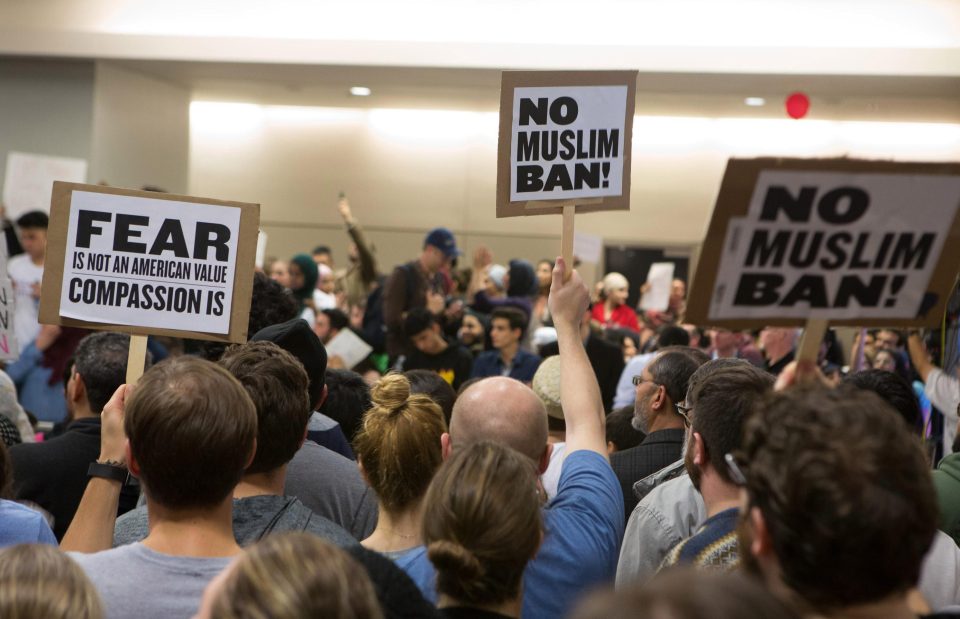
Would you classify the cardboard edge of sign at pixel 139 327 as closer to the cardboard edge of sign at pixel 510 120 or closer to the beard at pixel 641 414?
the cardboard edge of sign at pixel 510 120

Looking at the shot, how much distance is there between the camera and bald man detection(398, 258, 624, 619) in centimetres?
234

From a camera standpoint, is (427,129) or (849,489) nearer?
(849,489)

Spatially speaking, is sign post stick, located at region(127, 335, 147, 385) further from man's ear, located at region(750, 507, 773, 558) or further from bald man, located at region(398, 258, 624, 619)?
man's ear, located at region(750, 507, 773, 558)

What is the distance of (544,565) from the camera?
2.35 metres

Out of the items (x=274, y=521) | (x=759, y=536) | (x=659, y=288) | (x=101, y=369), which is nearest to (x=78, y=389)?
(x=101, y=369)

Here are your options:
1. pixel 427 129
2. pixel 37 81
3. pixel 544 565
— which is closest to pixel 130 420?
pixel 544 565

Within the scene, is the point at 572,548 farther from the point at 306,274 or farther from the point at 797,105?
the point at 797,105

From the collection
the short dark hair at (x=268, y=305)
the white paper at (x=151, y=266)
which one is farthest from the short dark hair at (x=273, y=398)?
the short dark hair at (x=268, y=305)

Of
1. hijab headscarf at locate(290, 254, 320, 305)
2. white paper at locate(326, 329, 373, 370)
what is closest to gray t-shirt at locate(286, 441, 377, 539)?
white paper at locate(326, 329, 373, 370)

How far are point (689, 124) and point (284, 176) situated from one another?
219 inches

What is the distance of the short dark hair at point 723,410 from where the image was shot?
2.56 metres

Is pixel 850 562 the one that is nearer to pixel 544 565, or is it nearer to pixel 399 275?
pixel 544 565

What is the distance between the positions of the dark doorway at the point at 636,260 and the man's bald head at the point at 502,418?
1288 cm

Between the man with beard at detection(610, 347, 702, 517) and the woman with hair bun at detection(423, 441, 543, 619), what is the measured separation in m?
1.91
